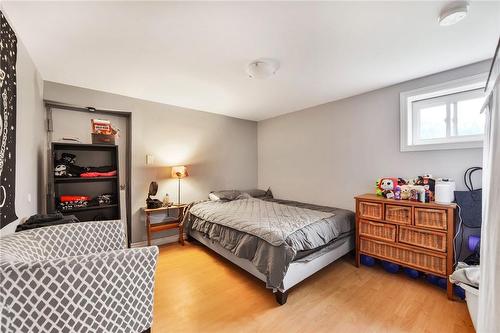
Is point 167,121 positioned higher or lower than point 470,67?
lower

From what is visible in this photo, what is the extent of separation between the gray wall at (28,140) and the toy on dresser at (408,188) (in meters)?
3.55

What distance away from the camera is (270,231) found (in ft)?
6.64

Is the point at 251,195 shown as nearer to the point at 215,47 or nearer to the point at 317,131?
the point at 317,131

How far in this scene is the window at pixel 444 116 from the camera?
7.35 ft

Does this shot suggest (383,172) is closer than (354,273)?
No

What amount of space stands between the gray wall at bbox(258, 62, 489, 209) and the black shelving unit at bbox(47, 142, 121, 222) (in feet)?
9.54

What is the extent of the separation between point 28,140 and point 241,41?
2.20 meters

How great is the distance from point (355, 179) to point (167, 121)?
321 centimetres

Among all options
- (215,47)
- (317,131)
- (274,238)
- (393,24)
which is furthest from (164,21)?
(317,131)

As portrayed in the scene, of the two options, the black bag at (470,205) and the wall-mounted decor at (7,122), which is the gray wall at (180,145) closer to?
the wall-mounted decor at (7,122)

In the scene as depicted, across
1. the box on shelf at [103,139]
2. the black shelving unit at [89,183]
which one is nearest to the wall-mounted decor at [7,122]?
the black shelving unit at [89,183]

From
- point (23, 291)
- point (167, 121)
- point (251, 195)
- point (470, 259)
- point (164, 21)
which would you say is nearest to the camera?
point (23, 291)

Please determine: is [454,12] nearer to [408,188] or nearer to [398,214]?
[408,188]

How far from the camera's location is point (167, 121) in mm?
3535
